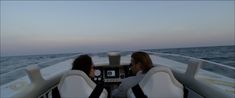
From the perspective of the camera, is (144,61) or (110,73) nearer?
(144,61)

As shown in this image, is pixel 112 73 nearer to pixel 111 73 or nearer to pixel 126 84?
pixel 111 73

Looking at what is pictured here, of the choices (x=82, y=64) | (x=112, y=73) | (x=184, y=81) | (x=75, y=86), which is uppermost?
(x=82, y=64)

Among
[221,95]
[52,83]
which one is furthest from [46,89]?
[221,95]

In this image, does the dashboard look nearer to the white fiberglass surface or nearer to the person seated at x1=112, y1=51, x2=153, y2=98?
the white fiberglass surface

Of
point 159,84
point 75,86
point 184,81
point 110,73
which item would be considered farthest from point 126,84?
point 110,73

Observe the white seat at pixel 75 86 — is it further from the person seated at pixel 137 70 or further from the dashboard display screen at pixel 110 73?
the dashboard display screen at pixel 110 73

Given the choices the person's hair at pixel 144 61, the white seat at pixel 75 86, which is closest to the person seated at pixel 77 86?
the white seat at pixel 75 86

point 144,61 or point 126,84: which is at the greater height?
point 144,61

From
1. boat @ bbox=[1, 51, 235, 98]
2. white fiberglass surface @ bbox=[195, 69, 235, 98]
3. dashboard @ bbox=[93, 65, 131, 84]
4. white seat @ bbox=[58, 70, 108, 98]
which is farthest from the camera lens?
dashboard @ bbox=[93, 65, 131, 84]

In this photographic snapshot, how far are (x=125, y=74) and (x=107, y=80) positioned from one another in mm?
337

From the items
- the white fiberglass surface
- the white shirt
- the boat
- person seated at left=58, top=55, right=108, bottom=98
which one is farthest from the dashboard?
person seated at left=58, top=55, right=108, bottom=98

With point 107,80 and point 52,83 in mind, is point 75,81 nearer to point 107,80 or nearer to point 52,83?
point 52,83

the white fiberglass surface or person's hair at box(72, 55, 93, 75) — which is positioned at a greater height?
person's hair at box(72, 55, 93, 75)

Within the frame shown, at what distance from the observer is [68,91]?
251 centimetres
